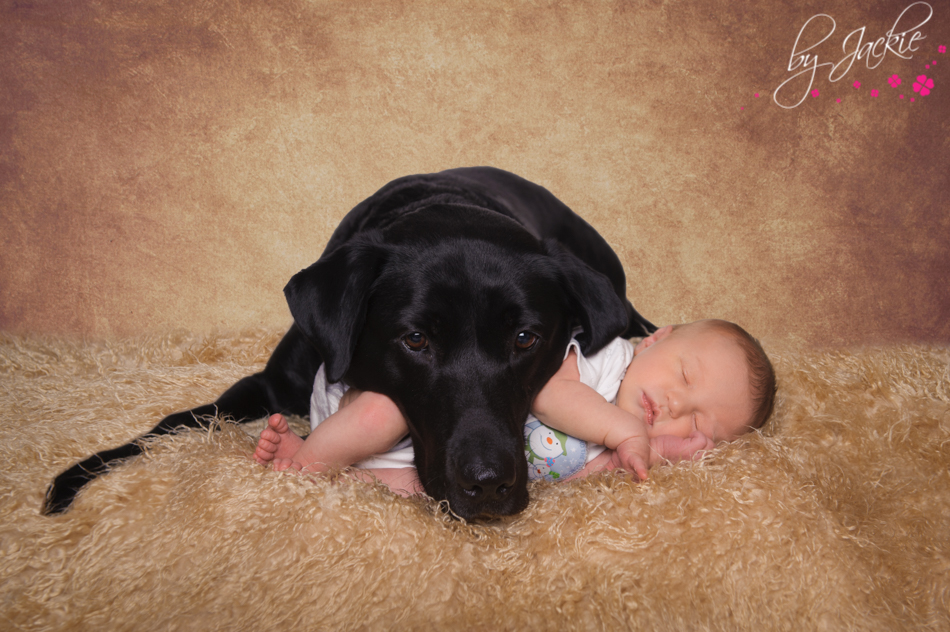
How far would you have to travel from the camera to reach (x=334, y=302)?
1644mm

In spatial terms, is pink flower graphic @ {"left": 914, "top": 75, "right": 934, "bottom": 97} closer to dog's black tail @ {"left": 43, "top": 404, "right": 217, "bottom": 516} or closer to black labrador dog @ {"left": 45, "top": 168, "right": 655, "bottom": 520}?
black labrador dog @ {"left": 45, "top": 168, "right": 655, "bottom": 520}

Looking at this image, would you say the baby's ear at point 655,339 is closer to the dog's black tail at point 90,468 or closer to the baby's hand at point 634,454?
the baby's hand at point 634,454

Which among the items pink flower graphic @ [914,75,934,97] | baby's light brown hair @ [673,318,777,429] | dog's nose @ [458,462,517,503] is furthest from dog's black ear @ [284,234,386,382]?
pink flower graphic @ [914,75,934,97]

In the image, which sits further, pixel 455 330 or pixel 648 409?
pixel 648 409

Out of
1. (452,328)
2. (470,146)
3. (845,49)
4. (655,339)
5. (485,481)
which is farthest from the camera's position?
(470,146)

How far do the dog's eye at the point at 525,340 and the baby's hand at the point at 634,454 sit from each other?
344mm

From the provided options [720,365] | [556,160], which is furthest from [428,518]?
[556,160]

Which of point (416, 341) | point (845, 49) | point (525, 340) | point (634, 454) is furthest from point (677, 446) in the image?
point (845, 49)

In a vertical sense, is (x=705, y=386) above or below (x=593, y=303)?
below

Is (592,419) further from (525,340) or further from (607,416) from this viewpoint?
(525,340)

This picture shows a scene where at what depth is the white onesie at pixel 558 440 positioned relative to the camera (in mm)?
1825

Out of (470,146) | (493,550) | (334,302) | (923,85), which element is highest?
(923,85)

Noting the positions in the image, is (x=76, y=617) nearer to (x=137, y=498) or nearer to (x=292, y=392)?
(x=137, y=498)

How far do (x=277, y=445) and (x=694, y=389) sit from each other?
115 centimetres
